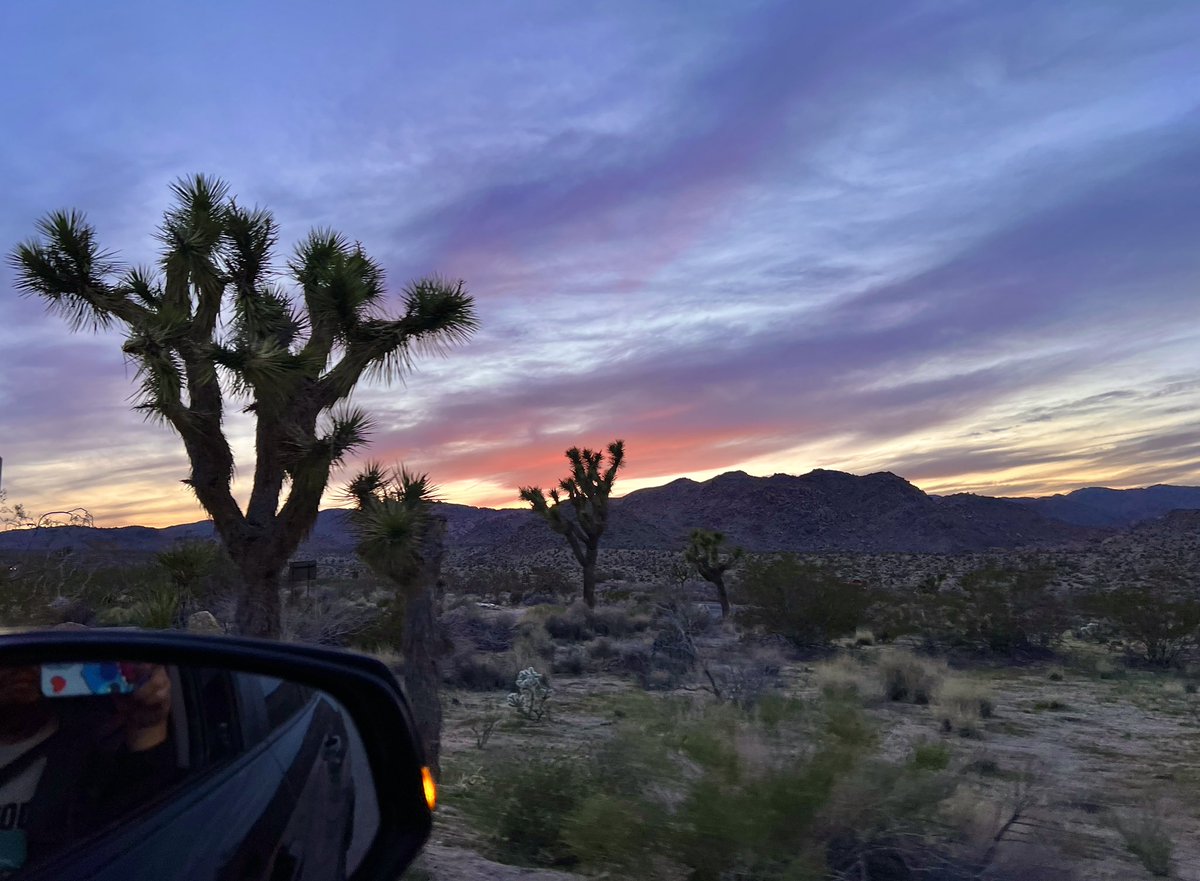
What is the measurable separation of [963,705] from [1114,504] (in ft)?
609

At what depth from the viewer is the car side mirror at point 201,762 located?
184cm

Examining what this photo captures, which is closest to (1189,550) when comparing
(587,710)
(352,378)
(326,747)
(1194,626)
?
(1194,626)

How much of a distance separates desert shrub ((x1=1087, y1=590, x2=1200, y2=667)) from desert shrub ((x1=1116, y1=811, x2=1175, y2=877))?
50.3ft

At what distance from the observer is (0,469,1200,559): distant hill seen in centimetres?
9612

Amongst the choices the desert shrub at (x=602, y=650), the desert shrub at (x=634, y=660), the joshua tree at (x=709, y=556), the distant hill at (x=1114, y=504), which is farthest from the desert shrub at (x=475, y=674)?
the distant hill at (x=1114, y=504)

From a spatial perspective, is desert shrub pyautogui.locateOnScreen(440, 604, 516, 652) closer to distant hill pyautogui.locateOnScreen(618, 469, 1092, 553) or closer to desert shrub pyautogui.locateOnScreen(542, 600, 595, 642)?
desert shrub pyautogui.locateOnScreen(542, 600, 595, 642)

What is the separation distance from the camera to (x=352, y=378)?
1262cm

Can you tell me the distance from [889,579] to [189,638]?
154 ft

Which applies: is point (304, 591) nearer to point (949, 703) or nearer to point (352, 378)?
point (352, 378)

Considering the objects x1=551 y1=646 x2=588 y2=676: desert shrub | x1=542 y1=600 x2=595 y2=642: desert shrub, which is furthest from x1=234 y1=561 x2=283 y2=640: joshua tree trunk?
x1=542 y1=600 x2=595 y2=642: desert shrub

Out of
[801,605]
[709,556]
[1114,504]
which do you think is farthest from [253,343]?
[1114,504]

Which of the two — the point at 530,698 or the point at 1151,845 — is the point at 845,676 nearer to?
the point at 530,698

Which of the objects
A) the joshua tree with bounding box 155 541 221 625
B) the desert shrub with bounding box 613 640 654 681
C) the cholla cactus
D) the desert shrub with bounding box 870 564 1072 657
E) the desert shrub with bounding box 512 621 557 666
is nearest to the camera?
the cholla cactus

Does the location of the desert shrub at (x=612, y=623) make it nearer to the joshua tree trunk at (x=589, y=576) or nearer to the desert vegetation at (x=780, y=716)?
the desert vegetation at (x=780, y=716)
